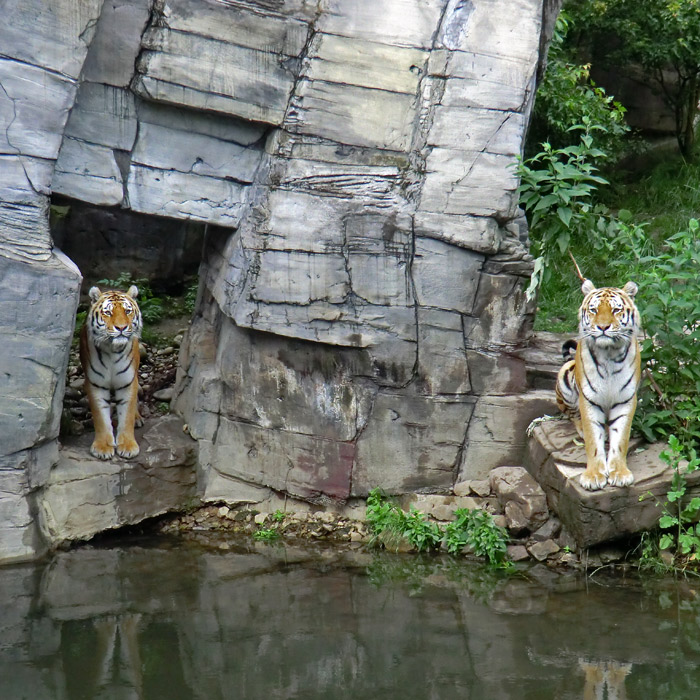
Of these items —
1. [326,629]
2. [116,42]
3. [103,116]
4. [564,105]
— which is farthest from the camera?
[564,105]

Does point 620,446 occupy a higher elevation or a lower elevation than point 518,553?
higher

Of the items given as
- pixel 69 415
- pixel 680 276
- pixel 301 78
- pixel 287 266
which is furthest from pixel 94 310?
pixel 680 276

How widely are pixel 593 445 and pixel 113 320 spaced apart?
3295 millimetres

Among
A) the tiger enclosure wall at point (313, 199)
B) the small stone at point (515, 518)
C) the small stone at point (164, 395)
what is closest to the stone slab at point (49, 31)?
the tiger enclosure wall at point (313, 199)

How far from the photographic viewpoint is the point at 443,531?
21.8 ft

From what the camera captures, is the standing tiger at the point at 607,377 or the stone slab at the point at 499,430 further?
the stone slab at the point at 499,430

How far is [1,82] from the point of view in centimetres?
587

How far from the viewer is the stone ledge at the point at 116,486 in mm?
6547

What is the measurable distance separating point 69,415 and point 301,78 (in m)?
2.95

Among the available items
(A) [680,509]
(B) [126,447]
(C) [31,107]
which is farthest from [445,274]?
(C) [31,107]

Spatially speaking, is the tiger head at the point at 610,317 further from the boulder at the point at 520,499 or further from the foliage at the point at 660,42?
the foliage at the point at 660,42

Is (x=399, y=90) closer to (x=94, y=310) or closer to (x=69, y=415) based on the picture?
(x=94, y=310)

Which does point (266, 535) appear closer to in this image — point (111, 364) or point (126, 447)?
point (126, 447)

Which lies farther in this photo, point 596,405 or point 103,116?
point 103,116
